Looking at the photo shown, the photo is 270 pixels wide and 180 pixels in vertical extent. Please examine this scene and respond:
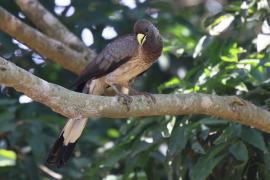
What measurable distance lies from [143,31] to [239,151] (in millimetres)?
1411

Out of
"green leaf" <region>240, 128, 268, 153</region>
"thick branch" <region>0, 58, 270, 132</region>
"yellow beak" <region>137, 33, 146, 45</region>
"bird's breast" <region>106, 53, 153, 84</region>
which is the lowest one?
"bird's breast" <region>106, 53, 153, 84</region>

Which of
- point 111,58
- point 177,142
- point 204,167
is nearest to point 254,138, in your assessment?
point 204,167

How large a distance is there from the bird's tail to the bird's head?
0.76 m

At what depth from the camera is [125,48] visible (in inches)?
222

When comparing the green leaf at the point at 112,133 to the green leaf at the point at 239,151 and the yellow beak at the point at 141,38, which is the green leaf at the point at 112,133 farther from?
the green leaf at the point at 239,151

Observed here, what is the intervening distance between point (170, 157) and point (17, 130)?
166 centimetres

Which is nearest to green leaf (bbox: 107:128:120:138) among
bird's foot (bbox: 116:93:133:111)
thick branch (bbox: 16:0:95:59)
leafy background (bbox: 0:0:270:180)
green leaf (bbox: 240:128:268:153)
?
leafy background (bbox: 0:0:270:180)

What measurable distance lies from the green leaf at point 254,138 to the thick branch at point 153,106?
9cm

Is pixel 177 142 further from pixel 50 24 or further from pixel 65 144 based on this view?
pixel 50 24

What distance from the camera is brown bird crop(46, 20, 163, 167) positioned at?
545cm

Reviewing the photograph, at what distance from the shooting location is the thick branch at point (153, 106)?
416 centimetres

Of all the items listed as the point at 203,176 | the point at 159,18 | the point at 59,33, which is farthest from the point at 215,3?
the point at 203,176

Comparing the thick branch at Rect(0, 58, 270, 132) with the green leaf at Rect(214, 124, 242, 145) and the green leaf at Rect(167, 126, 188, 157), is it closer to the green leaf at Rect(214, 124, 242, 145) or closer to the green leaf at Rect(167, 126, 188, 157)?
the green leaf at Rect(214, 124, 242, 145)

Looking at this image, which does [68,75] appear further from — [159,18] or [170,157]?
[170,157]
